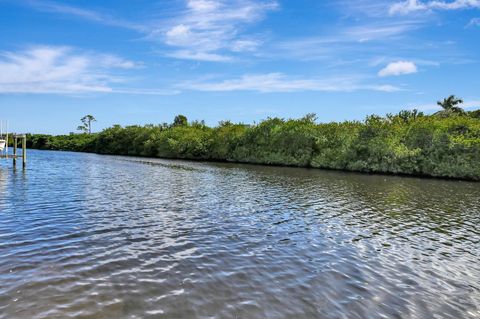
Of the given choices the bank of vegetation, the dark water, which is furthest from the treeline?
the dark water

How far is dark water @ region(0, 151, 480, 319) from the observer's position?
862cm

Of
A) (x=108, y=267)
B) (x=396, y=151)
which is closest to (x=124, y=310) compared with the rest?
(x=108, y=267)

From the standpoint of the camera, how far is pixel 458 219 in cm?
2100

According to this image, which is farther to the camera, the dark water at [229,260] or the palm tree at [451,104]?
the palm tree at [451,104]

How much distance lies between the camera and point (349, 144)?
62000mm

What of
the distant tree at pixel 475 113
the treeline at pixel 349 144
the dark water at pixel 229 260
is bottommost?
the dark water at pixel 229 260

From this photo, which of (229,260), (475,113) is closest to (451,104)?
(475,113)

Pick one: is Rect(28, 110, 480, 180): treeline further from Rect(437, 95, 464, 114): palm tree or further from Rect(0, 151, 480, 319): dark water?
Rect(0, 151, 480, 319): dark water

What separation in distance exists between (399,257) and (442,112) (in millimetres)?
82437

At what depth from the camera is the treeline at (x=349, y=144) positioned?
5144 cm

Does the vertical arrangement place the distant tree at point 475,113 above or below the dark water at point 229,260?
above

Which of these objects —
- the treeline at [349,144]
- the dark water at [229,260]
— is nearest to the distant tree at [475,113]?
the treeline at [349,144]

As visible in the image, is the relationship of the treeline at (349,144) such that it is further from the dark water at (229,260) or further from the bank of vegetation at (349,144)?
the dark water at (229,260)

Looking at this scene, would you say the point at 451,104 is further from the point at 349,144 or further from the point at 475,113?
the point at 349,144
